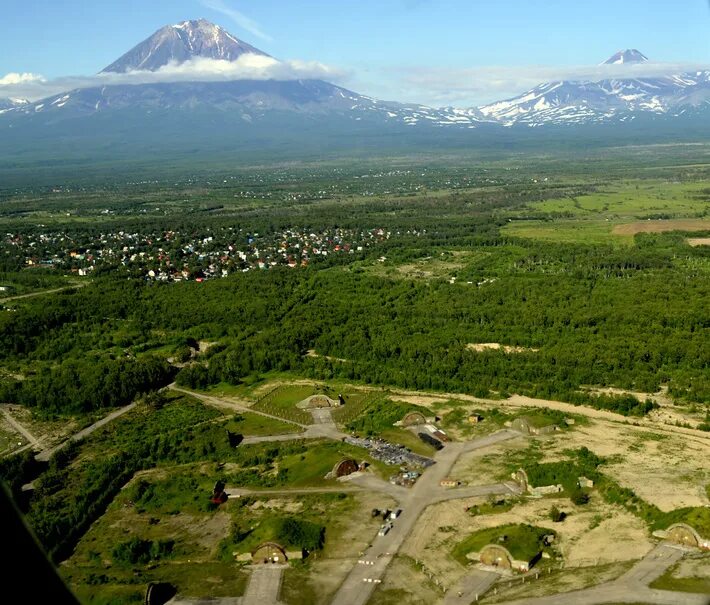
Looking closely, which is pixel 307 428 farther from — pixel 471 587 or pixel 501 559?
pixel 471 587

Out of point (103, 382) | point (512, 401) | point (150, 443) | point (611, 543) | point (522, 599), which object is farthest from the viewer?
point (103, 382)

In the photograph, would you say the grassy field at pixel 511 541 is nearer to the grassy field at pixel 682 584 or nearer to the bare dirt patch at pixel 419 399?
the grassy field at pixel 682 584

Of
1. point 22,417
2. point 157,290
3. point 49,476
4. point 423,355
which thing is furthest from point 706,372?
point 157,290

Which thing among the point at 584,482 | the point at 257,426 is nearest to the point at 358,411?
the point at 257,426

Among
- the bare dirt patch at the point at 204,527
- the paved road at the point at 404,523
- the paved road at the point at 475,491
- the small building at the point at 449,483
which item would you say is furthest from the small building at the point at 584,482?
the bare dirt patch at the point at 204,527

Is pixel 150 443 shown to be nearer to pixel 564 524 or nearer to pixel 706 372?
pixel 564 524
